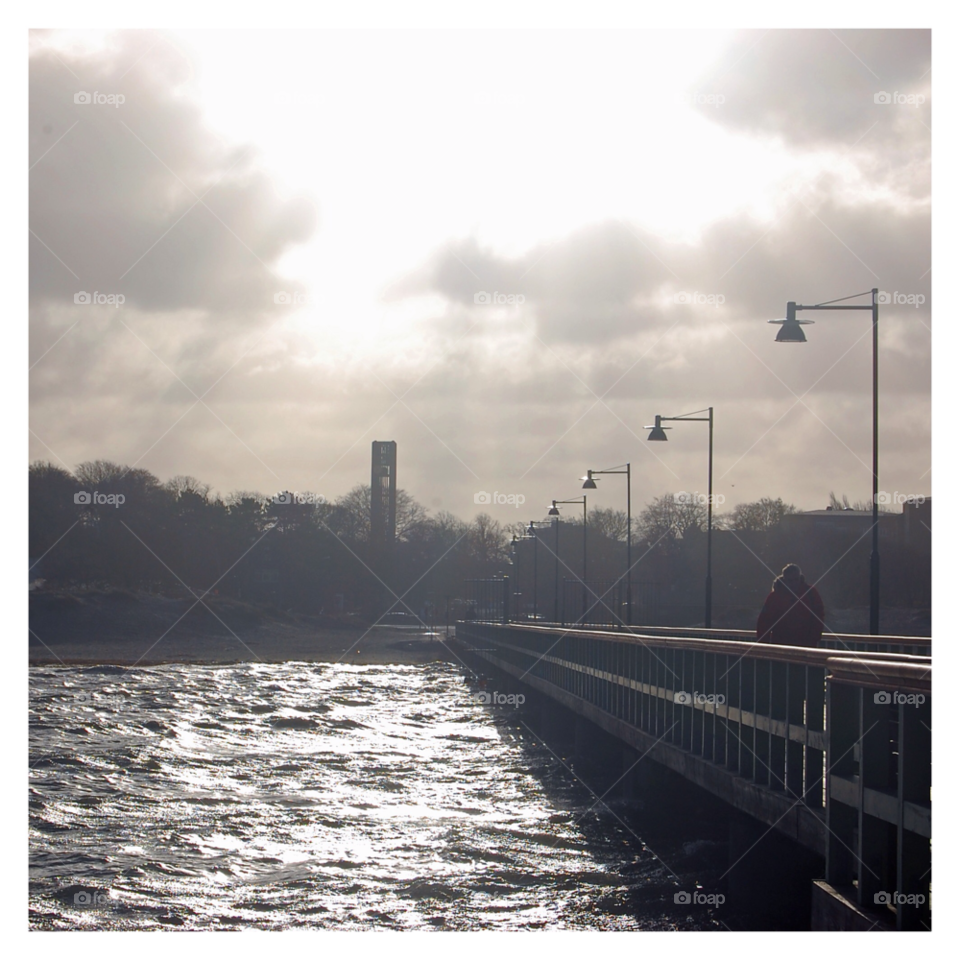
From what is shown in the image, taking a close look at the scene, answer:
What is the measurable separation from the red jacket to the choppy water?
3.03 metres

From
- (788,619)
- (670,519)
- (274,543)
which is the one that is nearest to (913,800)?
(788,619)

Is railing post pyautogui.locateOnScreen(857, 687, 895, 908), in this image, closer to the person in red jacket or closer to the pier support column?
the person in red jacket

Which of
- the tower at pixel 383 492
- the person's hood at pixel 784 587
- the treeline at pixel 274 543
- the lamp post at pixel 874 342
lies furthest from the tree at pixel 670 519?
the person's hood at pixel 784 587

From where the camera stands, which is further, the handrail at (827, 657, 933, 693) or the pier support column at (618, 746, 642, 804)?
the pier support column at (618, 746, 642, 804)

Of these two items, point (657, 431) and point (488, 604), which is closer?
point (657, 431)

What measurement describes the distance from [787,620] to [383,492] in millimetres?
126766

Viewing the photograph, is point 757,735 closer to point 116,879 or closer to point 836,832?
point 836,832

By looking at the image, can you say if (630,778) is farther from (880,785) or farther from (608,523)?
(608,523)

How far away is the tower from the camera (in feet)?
428

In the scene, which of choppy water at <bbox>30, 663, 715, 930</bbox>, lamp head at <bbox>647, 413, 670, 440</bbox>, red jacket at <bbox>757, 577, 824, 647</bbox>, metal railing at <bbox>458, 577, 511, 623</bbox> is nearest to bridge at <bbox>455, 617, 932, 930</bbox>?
red jacket at <bbox>757, 577, 824, 647</bbox>

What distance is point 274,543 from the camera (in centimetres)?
11275

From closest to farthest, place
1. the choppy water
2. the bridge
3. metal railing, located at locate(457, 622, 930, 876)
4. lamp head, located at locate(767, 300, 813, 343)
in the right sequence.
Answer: the bridge
metal railing, located at locate(457, 622, 930, 876)
the choppy water
lamp head, located at locate(767, 300, 813, 343)

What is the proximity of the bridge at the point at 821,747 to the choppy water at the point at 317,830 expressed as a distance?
1715 mm

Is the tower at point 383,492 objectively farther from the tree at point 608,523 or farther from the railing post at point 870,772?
the railing post at point 870,772
